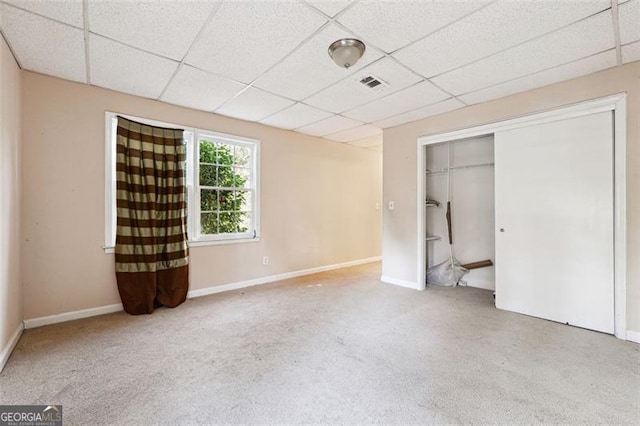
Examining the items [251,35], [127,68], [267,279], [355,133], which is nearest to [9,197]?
[127,68]

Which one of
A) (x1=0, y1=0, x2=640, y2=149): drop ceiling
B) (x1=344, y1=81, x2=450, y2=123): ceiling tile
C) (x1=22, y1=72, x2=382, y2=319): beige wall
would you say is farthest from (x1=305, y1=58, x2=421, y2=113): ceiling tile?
(x1=22, y1=72, x2=382, y2=319): beige wall

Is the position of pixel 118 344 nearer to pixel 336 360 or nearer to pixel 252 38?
pixel 336 360

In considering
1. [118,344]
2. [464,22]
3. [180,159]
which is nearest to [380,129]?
[464,22]

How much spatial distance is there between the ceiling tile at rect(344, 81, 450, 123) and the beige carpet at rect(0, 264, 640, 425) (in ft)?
8.03

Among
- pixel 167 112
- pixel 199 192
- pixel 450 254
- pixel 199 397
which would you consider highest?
pixel 167 112

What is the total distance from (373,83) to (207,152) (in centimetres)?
235

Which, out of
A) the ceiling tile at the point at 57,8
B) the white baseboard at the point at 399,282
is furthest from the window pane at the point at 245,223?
the ceiling tile at the point at 57,8

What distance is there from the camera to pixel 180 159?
3.51m

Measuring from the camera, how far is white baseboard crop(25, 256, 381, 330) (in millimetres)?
2830

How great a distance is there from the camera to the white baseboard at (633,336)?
2.51 m

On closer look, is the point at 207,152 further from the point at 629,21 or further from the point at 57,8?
the point at 629,21

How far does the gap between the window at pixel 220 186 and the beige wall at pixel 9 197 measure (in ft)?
2.54

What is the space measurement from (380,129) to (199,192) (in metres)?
2.90

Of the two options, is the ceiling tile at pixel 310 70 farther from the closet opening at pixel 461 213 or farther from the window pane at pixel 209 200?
the closet opening at pixel 461 213
